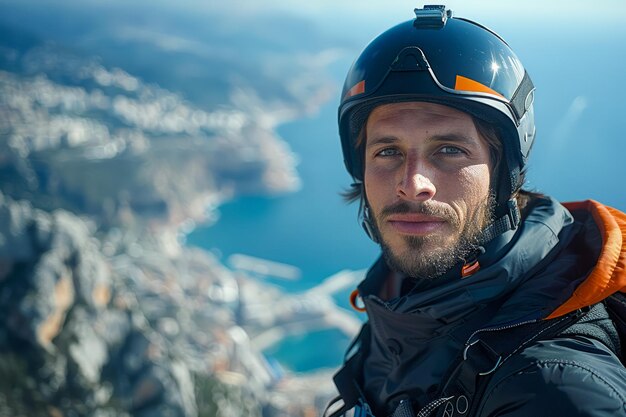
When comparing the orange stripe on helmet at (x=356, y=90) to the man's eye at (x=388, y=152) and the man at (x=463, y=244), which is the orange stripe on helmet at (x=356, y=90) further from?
the man's eye at (x=388, y=152)

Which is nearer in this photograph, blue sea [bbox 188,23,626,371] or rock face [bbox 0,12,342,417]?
blue sea [bbox 188,23,626,371]

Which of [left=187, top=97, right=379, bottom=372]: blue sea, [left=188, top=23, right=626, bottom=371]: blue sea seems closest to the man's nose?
[left=188, top=23, right=626, bottom=371]: blue sea

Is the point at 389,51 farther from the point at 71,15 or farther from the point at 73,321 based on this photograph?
the point at 71,15

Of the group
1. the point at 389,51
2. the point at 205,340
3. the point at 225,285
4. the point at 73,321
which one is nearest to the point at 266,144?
the point at 225,285

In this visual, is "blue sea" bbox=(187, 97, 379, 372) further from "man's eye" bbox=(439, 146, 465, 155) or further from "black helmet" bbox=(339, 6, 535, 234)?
"man's eye" bbox=(439, 146, 465, 155)

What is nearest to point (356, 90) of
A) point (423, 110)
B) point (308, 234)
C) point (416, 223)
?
point (423, 110)

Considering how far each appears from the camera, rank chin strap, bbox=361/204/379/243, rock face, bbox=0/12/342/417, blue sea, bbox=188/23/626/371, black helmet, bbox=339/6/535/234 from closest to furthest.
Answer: black helmet, bbox=339/6/535/234 < chin strap, bbox=361/204/379/243 < blue sea, bbox=188/23/626/371 < rock face, bbox=0/12/342/417
